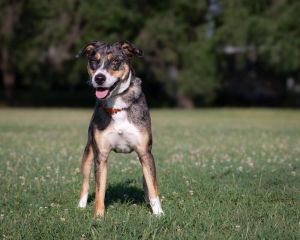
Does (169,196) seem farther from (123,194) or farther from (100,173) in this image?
(100,173)

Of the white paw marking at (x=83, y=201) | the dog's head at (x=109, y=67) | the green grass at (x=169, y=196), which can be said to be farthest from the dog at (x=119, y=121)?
the white paw marking at (x=83, y=201)

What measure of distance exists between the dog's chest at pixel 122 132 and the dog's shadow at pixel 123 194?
1.03 meters

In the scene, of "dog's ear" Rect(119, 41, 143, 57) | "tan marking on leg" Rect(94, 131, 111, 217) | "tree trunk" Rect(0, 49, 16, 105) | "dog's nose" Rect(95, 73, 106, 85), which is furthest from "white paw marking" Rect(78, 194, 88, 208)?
"tree trunk" Rect(0, 49, 16, 105)

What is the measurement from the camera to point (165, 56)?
42406 millimetres

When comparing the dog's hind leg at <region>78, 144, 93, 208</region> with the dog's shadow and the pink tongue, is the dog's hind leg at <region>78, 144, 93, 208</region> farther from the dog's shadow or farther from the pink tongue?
the pink tongue

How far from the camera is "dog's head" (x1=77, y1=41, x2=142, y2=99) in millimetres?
6387

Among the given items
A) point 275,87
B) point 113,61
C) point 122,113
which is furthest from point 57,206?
point 275,87

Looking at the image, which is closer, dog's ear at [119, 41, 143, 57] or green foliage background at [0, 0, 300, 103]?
dog's ear at [119, 41, 143, 57]

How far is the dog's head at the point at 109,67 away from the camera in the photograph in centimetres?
639

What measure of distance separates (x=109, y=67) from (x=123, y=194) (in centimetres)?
223

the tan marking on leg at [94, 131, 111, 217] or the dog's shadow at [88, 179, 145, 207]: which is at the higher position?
the tan marking on leg at [94, 131, 111, 217]

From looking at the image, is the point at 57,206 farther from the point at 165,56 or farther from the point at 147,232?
the point at 165,56

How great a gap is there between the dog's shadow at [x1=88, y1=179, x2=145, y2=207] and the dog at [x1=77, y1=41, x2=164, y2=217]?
29.4 inches

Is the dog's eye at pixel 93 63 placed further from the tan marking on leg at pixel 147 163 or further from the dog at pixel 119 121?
the tan marking on leg at pixel 147 163
